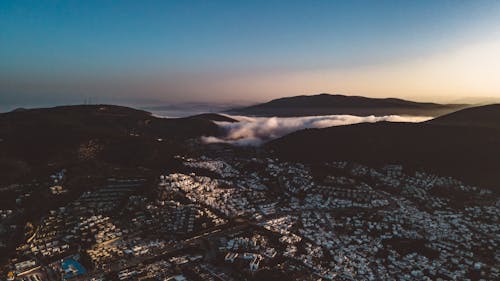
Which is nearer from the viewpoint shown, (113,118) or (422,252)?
(422,252)

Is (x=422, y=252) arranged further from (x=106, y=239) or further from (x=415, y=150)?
(x=415, y=150)

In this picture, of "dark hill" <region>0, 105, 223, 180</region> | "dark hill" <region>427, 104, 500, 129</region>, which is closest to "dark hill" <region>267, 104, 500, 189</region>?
"dark hill" <region>427, 104, 500, 129</region>

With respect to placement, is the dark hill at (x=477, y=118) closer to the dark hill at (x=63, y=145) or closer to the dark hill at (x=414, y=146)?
the dark hill at (x=414, y=146)

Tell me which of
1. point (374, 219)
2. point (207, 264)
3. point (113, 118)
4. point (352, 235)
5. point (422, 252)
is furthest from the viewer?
point (113, 118)

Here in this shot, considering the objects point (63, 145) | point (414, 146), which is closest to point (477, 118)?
point (414, 146)

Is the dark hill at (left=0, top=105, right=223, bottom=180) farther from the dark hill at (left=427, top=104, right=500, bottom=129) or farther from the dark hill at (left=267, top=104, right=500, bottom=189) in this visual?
the dark hill at (left=427, top=104, right=500, bottom=129)

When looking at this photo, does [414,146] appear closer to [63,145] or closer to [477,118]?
[477,118]

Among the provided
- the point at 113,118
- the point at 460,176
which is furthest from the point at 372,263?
the point at 113,118

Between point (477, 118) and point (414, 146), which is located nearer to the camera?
point (414, 146)

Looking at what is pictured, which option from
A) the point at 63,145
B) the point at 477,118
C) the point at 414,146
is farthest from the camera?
the point at 477,118
